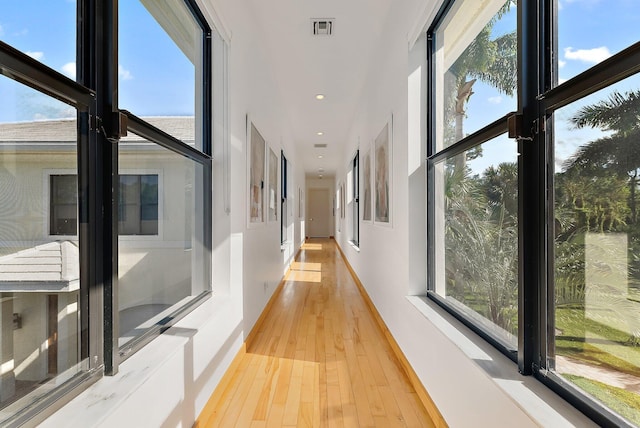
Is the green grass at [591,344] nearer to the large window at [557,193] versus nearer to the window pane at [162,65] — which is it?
the large window at [557,193]

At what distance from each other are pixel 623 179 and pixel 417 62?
1798 mm

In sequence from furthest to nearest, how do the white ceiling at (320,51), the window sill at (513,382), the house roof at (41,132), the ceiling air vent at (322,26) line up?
the ceiling air vent at (322,26), the white ceiling at (320,51), the window sill at (513,382), the house roof at (41,132)

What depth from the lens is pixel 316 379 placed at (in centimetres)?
230

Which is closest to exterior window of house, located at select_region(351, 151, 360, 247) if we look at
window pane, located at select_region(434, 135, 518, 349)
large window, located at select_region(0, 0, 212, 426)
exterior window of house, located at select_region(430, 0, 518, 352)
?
exterior window of house, located at select_region(430, 0, 518, 352)

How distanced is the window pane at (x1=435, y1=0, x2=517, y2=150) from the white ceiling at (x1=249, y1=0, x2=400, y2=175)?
100cm

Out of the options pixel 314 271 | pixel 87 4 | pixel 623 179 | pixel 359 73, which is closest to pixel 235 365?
pixel 87 4

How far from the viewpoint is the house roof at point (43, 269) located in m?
0.83

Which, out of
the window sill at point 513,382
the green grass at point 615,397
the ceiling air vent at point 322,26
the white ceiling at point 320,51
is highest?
the white ceiling at point 320,51

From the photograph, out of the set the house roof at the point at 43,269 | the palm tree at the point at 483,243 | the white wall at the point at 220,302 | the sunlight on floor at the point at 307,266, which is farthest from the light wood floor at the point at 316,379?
the sunlight on floor at the point at 307,266

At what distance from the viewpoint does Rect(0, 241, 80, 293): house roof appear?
2.74 feet

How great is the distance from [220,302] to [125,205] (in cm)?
102

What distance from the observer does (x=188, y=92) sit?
1984 mm

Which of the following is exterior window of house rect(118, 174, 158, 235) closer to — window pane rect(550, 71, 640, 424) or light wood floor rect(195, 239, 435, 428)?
light wood floor rect(195, 239, 435, 428)

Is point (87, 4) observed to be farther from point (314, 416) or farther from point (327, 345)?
point (327, 345)
